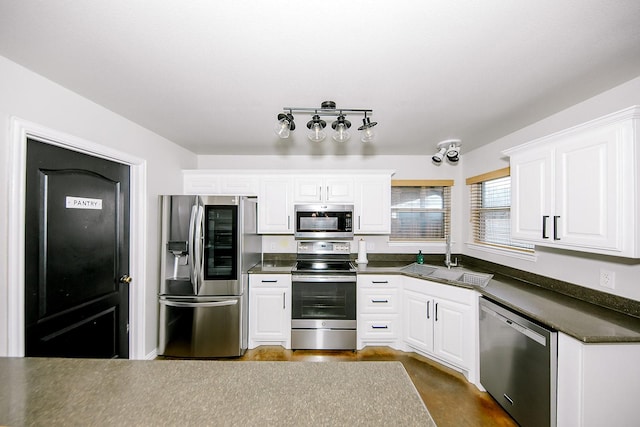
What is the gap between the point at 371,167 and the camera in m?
3.61

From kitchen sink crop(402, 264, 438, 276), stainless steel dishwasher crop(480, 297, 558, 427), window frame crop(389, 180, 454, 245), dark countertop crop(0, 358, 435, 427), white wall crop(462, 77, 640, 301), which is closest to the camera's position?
dark countertop crop(0, 358, 435, 427)

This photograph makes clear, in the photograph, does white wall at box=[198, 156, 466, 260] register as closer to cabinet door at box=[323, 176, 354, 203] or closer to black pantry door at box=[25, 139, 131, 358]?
cabinet door at box=[323, 176, 354, 203]

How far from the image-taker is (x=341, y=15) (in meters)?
1.12

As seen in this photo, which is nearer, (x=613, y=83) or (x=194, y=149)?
(x=613, y=83)

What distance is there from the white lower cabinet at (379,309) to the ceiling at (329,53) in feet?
5.85

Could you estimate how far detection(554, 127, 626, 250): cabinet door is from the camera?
4.76 ft

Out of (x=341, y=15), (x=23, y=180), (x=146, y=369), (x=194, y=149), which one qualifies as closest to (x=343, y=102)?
(x=341, y=15)

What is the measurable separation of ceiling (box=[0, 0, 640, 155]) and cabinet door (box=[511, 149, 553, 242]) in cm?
44

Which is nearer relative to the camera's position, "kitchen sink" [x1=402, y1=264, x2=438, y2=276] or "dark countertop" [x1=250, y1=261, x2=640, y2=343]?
"dark countertop" [x1=250, y1=261, x2=640, y2=343]

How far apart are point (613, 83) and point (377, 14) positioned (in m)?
1.73

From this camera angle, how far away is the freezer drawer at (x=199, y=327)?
2701 mm

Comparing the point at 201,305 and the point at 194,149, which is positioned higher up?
the point at 194,149

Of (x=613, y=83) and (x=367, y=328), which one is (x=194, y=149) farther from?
(x=613, y=83)

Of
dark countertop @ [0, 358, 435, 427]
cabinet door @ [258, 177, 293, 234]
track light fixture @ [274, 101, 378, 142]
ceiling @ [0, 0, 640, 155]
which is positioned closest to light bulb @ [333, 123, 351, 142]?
track light fixture @ [274, 101, 378, 142]
